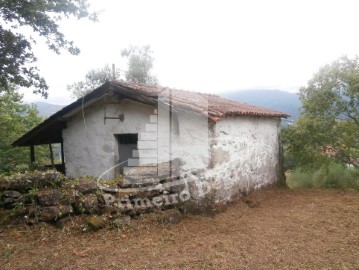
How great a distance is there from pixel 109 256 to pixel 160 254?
762 mm

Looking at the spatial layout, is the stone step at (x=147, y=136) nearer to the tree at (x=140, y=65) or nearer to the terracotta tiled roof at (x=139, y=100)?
the terracotta tiled roof at (x=139, y=100)

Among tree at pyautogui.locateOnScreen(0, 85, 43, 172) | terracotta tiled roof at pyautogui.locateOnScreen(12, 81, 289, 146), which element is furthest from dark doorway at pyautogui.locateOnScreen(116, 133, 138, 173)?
tree at pyautogui.locateOnScreen(0, 85, 43, 172)

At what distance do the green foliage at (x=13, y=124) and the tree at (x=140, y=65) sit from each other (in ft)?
26.2

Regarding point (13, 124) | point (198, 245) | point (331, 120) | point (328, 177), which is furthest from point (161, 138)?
point (13, 124)

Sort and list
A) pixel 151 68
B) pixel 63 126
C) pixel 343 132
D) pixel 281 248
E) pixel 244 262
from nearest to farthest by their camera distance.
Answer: pixel 244 262
pixel 281 248
pixel 63 126
pixel 343 132
pixel 151 68

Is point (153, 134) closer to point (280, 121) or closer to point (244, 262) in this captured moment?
point (244, 262)

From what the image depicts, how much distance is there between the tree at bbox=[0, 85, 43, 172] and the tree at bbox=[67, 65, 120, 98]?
292 inches

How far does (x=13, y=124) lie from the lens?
1442 cm

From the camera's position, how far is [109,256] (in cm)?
440

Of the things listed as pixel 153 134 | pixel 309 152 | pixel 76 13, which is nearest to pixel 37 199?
pixel 153 134

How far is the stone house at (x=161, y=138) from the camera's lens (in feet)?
22.5

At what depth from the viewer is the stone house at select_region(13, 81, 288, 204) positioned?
6.87 m

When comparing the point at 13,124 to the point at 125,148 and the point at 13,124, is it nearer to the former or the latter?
the point at 13,124

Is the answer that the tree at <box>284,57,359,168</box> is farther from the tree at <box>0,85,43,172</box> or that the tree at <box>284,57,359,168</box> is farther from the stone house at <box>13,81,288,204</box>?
the tree at <box>0,85,43,172</box>
